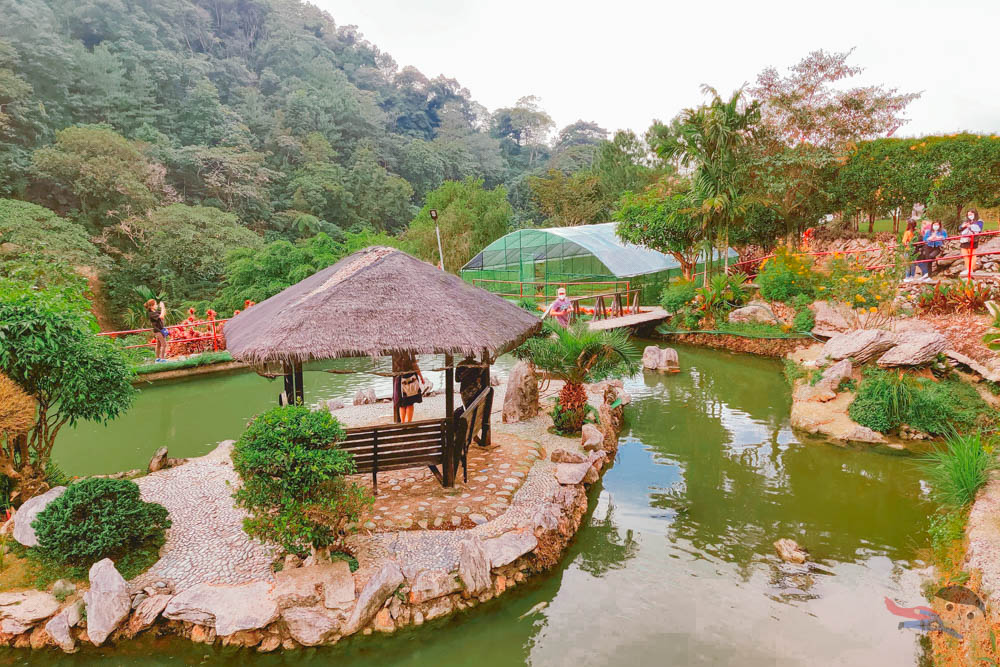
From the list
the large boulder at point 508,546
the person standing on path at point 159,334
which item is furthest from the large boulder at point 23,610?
the person standing on path at point 159,334

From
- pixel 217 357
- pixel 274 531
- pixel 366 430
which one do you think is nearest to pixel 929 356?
Result: pixel 366 430

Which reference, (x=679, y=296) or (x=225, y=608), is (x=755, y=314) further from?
(x=225, y=608)

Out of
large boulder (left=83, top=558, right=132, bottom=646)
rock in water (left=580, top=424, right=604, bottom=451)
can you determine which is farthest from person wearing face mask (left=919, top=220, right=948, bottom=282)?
large boulder (left=83, top=558, right=132, bottom=646)

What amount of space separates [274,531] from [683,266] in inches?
686

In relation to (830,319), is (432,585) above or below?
below

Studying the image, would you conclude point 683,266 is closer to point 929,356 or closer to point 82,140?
point 929,356

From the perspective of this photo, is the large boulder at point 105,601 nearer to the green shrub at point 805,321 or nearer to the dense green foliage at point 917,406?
the dense green foliage at point 917,406

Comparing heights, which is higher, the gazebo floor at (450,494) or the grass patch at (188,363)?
the grass patch at (188,363)

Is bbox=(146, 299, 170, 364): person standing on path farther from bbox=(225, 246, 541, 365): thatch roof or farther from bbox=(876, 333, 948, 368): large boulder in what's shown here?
bbox=(876, 333, 948, 368): large boulder

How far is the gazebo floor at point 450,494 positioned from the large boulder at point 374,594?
26.3 inches

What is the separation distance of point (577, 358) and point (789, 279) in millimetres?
10104

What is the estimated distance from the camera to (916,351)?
29.6 ft

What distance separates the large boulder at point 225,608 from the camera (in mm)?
4074

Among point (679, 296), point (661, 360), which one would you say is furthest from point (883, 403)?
point (679, 296)
